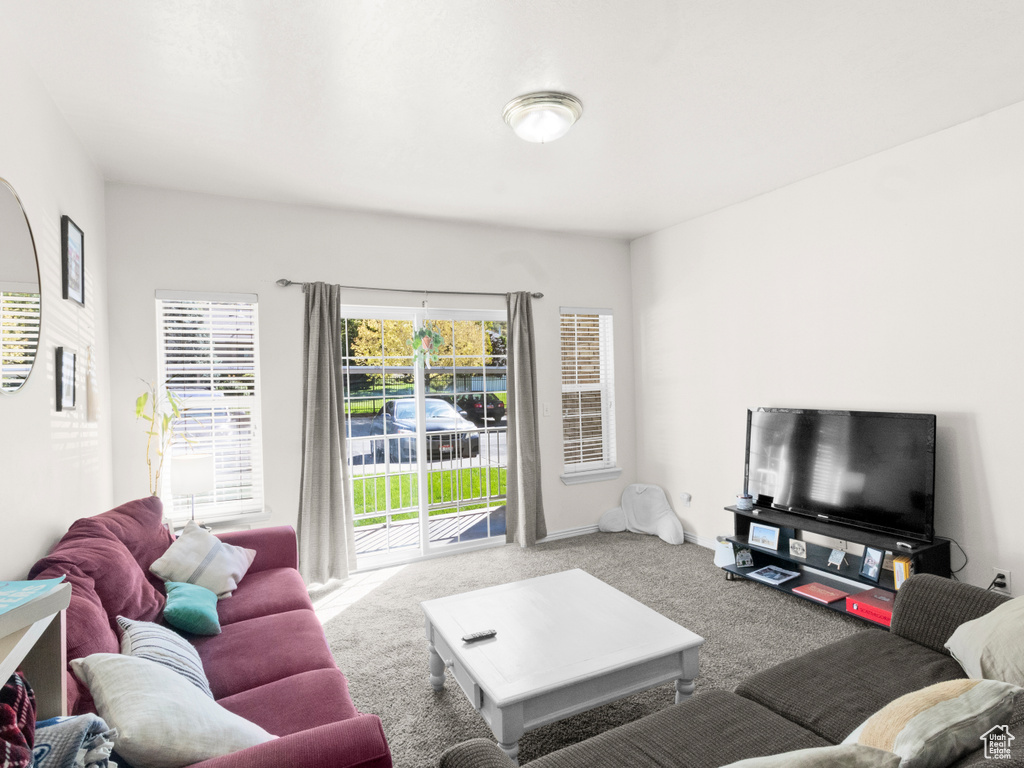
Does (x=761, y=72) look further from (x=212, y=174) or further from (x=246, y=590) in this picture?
(x=246, y=590)

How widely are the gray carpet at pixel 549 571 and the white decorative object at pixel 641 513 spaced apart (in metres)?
0.12

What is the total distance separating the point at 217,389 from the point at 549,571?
2708mm

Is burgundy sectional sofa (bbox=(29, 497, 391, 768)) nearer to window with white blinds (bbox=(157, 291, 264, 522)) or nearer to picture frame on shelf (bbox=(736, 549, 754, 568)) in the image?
window with white blinds (bbox=(157, 291, 264, 522))

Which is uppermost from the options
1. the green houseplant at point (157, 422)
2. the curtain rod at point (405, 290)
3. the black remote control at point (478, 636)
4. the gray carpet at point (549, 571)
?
the curtain rod at point (405, 290)

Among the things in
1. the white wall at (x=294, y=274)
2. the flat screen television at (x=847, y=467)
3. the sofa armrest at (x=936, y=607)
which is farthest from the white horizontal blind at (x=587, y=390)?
the sofa armrest at (x=936, y=607)

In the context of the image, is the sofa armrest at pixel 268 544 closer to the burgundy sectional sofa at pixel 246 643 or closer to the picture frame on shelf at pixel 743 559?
the burgundy sectional sofa at pixel 246 643

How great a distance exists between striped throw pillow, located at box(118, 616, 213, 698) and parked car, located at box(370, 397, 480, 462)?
8.48 ft

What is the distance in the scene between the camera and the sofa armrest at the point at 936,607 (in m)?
1.92

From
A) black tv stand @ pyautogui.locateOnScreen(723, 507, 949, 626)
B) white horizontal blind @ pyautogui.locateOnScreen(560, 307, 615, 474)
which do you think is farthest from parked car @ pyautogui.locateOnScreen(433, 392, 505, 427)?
black tv stand @ pyautogui.locateOnScreen(723, 507, 949, 626)

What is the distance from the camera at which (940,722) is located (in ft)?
3.49

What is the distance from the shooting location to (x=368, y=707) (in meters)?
2.42

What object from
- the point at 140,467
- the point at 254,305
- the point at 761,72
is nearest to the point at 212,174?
the point at 254,305

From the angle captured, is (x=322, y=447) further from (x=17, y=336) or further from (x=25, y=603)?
(x=25, y=603)

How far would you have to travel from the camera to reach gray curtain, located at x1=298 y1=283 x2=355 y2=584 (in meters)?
3.92
